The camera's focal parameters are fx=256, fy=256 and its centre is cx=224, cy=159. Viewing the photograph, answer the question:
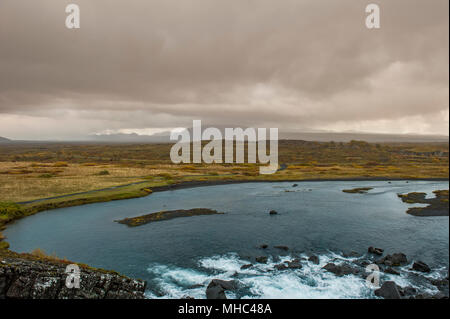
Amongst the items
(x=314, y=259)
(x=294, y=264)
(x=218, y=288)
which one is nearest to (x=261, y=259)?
(x=294, y=264)

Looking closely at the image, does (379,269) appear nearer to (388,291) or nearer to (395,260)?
(395,260)

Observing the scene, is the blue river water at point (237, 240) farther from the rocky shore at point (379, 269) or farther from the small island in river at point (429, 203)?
the small island in river at point (429, 203)

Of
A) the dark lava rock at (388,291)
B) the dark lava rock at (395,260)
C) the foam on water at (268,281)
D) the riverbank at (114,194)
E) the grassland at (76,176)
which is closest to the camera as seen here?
the dark lava rock at (388,291)

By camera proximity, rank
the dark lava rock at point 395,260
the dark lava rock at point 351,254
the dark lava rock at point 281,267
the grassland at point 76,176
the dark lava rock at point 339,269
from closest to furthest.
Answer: the dark lava rock at point 339,269 → the dark lava rock at point 281,267 → the dark lava rock at point 395,260 → the grassland at point 76,176 → the dark lava rock at point 351,254

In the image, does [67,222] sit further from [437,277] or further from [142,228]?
[437,277]

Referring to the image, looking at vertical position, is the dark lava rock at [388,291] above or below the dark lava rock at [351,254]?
above

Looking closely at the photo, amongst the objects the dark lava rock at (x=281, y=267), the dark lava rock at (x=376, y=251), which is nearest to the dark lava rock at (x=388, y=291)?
the dark lava rock at (x=281, y=267)
